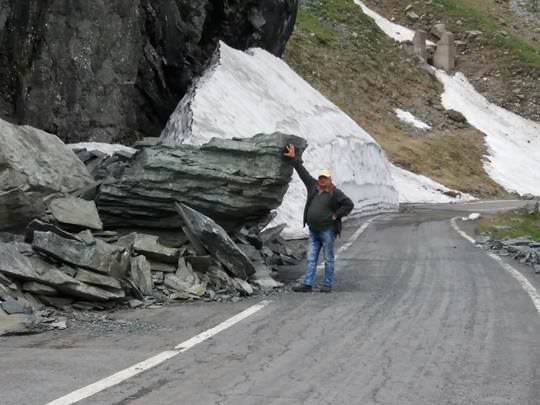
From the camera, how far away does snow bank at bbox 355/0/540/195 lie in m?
42.5

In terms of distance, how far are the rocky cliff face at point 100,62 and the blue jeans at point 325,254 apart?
326 inches

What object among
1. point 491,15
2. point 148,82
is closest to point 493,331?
point 148,82

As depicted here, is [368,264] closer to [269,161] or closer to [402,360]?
[269,161]

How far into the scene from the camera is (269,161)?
10.7m

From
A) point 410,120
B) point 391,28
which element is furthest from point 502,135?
point 391,28

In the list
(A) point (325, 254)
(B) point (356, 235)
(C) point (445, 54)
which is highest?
(C) point (445, 54)

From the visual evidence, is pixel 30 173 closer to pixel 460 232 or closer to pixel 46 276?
pixel 46 276

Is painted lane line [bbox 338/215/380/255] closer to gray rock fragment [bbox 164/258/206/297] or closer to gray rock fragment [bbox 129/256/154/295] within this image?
gray rock fragment [bbox 164/258/206/297]

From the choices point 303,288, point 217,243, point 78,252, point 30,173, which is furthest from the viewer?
point 30,173

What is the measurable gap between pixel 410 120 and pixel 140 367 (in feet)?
133

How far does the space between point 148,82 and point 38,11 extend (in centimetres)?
480

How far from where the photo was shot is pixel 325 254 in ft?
34.1

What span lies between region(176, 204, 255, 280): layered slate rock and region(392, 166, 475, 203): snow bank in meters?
23.3

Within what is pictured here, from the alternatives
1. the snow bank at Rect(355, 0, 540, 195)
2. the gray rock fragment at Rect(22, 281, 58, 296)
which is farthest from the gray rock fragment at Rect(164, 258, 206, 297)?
the snow bank at Rect(355, 0, 540, 195)
